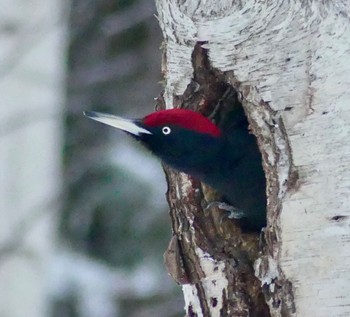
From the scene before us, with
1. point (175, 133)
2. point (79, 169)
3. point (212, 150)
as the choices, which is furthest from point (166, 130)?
point (79, 169)

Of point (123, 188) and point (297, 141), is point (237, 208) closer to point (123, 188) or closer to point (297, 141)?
point (297, 141)

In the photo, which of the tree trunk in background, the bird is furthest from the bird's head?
the tree trunk in background

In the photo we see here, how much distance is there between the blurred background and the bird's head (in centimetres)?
187

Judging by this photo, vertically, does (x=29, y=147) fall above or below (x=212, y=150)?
above

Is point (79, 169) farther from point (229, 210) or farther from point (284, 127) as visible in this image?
point (284, 127)

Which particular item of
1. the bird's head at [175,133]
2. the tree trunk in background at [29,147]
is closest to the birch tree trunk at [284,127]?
the bird's head at [175,133]

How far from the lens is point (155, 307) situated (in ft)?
16.2

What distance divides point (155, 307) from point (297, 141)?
2521mm

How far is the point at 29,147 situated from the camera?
15.5 feet

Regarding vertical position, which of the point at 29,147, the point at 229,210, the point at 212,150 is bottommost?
the point at 229,210

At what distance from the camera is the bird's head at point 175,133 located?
271 cm

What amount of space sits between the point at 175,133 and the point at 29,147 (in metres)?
2.06

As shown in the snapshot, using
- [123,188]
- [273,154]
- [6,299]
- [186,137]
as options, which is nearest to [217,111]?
[186,137]

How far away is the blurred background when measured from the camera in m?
4.69
